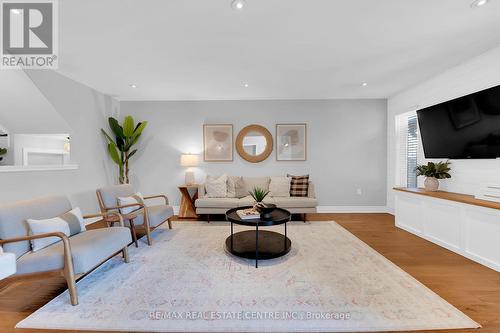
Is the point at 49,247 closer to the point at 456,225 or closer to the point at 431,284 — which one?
the point at 431,284

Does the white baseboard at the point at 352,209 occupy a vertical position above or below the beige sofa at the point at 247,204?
below

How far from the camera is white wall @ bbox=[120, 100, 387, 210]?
5070 mm

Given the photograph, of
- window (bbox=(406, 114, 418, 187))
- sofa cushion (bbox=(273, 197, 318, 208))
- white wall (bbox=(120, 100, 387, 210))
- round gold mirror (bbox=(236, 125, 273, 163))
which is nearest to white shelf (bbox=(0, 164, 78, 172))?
white wall (bbox=(120, 100, 387, 210))

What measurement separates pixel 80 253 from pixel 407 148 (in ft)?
18.5

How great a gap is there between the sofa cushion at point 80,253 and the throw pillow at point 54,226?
0.07 m

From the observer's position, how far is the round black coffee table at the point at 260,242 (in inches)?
99.0

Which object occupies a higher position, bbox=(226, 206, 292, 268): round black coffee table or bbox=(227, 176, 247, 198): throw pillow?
bbox=(227, 176, 247, 198): throw pillow

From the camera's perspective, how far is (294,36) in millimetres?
2502

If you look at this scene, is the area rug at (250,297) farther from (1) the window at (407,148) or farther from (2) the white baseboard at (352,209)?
(1) the window at (407,148)

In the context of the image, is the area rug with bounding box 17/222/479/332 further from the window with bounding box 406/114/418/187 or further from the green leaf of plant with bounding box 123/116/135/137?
the green leaf of plant with bounding box 123/116/135/137

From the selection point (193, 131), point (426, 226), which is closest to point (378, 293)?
point (426, 226)

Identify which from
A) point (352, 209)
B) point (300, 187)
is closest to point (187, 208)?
point (300, 187)

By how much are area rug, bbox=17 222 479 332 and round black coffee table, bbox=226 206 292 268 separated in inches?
4.0

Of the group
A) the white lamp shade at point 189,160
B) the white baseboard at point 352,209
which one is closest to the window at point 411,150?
the white baseboard at point 352,209
